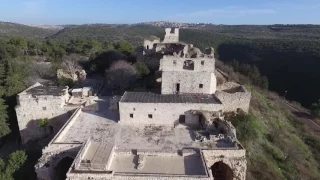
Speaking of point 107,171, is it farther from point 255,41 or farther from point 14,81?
point 255,41

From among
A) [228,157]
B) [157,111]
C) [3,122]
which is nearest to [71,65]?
[3,122]

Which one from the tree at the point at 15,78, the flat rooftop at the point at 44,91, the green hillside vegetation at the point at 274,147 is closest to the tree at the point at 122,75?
the flat rooftop at the point at 44,91

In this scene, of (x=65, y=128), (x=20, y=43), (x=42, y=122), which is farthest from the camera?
(x=20, y=43)

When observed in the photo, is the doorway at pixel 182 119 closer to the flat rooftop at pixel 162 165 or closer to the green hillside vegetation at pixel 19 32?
the flat rooftop at pixel 162 165

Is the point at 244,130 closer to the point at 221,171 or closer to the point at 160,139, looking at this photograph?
the point at 221,171

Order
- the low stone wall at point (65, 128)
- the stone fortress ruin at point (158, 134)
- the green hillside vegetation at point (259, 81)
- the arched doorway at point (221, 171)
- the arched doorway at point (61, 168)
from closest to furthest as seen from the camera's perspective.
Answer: the stone fortress ruin at point (158, 134) → the arched doorway at point (61, 168) → the low stone wall at point (65, 128) → the arched doorway at point (221, 171) → the green hillside vegetation at point (259, 81)

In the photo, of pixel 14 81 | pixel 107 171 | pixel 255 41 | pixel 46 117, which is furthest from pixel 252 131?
pixel 255 41
